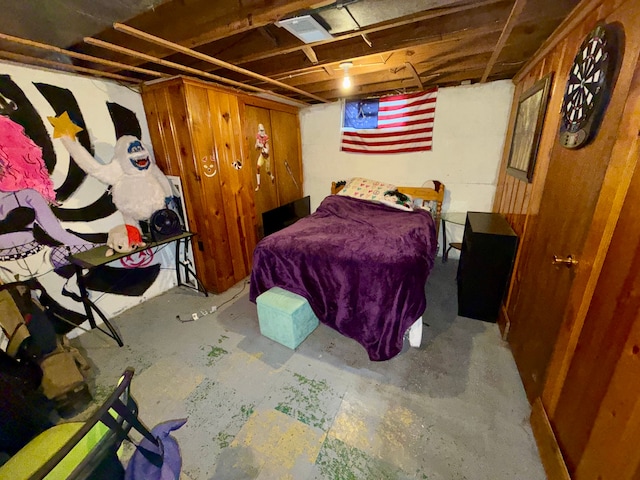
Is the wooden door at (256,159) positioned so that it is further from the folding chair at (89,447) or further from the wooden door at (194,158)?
the folding chair at (89,447)

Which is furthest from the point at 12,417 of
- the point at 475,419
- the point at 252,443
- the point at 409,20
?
the point at 409,20

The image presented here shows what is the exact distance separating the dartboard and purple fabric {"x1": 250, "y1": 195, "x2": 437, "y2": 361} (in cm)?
109

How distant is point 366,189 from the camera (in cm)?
342

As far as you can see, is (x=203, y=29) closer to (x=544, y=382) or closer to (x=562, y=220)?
(x=562, y=220)

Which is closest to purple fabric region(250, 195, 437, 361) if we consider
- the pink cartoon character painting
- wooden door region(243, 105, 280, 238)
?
wooden door region(243, 105, 280, 238)

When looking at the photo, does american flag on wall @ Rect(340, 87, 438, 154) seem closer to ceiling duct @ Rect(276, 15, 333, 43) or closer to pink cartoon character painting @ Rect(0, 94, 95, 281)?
ceiling duct @ Rect(276, 15, 333, 43)

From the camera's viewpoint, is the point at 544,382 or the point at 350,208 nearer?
the point at 544,382

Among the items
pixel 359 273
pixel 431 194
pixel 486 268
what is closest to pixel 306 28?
pixel 359 273

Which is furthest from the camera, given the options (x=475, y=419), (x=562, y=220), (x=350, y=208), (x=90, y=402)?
(x=350, y=208)

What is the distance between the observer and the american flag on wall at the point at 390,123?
328 centimetres

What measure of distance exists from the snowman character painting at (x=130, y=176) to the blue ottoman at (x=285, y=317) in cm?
148

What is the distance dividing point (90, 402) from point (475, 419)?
242 cm

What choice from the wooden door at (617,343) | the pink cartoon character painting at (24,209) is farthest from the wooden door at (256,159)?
the wooden door at (617,343)

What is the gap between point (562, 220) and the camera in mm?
1389
